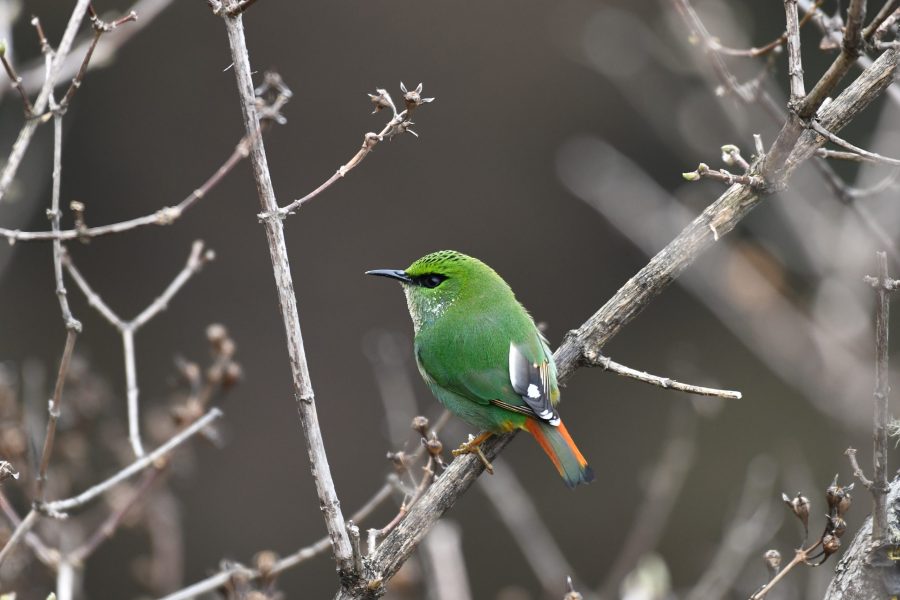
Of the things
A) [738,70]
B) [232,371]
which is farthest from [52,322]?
[738,70]

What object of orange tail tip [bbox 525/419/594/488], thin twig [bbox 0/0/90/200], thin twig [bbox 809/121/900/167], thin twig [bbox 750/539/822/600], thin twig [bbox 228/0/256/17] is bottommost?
thin twig [bbox 750/539/822/600]

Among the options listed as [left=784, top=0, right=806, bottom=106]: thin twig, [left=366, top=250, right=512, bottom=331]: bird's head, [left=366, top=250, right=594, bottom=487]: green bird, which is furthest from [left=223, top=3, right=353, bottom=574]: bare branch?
[left=366, top=250, right=512, bottom=331]: bird's head

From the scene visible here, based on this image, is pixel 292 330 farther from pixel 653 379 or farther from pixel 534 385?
pixel 534 385

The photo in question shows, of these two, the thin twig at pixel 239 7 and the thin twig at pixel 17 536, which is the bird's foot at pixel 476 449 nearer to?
the thin twig at pixel 17 536

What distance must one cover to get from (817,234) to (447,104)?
183 inches

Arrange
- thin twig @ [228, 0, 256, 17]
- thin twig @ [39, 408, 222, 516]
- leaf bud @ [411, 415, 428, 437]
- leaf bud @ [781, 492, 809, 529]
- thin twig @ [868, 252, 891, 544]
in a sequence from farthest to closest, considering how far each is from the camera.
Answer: leaf bud @ [411, 415, 428, 437], thin twig @ [39, 408, 222, 516], leaf bud @ [781, 492, 809, 529], thin twig @ [228, 0, 256, 17], thin twig @ [868, 252, 891, 544]

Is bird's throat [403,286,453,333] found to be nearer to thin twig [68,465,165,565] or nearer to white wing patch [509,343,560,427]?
white wing patch [509,343,560,427]

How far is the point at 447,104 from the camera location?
8430 mm

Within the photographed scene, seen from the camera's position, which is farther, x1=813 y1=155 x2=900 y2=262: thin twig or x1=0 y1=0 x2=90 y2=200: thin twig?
x1=813 y1=155 x2=900 y2=262: thin twig

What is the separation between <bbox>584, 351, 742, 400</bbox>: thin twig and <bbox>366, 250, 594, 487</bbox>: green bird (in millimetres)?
386

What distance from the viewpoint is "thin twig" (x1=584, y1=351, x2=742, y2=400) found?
2738mm

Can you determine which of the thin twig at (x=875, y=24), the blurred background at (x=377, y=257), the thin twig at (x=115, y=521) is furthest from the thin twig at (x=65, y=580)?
the blurred background at (x=377, y=257)

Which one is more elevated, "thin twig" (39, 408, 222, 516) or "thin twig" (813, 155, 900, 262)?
"thin twig" (39, 408, 222, 516)

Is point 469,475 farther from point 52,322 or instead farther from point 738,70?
point 52,322
